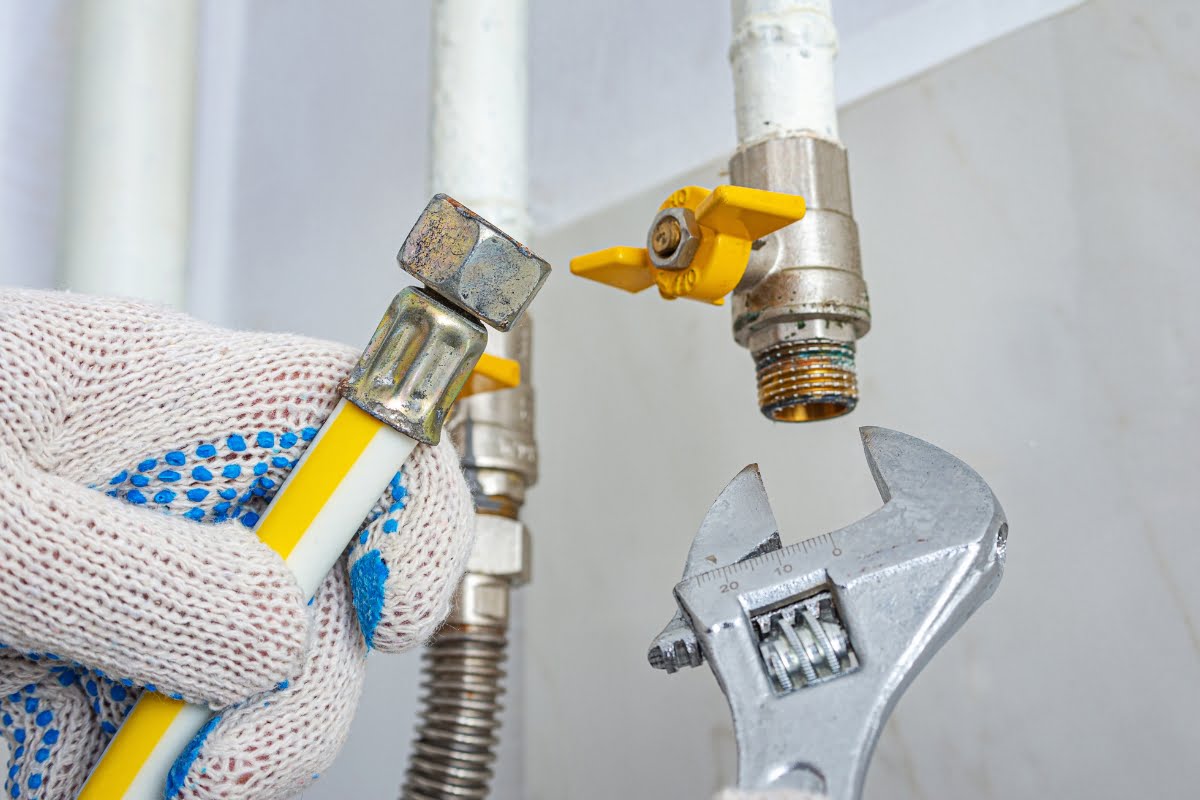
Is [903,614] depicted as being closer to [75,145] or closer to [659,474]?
[659,474]

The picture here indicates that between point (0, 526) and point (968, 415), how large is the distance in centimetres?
56

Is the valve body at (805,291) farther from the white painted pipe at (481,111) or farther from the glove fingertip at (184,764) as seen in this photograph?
the glove fingertip at (184,764)

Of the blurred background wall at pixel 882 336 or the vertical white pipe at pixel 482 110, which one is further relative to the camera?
the vertical white pipe at pixel 482 110

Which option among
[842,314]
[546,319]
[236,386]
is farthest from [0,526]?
[546,319]

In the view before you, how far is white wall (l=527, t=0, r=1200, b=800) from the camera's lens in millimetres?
622

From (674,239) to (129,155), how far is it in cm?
57

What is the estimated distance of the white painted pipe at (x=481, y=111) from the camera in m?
0.74

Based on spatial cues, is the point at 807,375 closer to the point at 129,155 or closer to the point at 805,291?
the point at 805,291

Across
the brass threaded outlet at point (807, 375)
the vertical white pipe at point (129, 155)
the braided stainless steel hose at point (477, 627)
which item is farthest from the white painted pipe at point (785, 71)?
the vertical white pipe at point (129, 155)

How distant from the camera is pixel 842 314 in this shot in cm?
58

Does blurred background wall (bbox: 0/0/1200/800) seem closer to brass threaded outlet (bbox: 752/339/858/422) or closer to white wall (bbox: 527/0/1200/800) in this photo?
white wall (bbox: 527/0/1200/800)

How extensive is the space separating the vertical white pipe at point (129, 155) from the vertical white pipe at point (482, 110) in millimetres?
291

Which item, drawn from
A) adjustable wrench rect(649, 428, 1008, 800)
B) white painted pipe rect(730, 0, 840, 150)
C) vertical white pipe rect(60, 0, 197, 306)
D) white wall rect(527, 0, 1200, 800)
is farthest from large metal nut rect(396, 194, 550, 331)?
vertical white pipe rect(60, 0, 197, 306)

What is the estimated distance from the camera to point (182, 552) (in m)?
0.37
